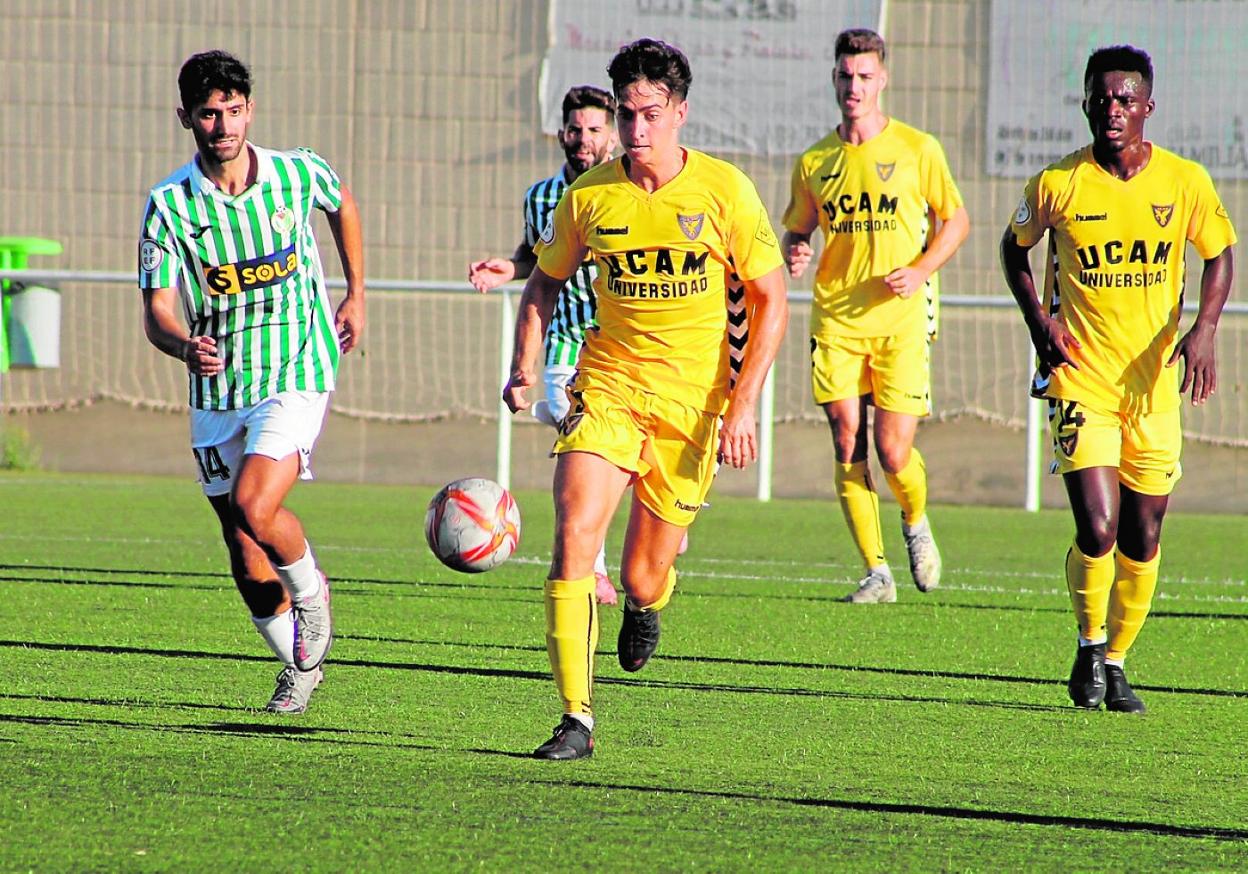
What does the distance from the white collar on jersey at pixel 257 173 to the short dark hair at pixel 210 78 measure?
0.21 metres

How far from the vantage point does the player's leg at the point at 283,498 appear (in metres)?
5.64

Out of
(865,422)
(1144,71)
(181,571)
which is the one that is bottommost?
(181,571)

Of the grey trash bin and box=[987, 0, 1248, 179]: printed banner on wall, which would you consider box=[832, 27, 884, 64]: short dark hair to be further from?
the grey trash bin

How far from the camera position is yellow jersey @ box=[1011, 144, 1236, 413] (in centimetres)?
609

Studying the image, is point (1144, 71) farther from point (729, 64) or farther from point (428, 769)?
point (729, 64)

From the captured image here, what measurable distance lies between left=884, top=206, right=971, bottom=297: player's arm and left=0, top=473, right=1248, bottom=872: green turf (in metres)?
1.37

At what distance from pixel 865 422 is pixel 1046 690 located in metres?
2.87

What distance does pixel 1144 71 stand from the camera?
5941mm

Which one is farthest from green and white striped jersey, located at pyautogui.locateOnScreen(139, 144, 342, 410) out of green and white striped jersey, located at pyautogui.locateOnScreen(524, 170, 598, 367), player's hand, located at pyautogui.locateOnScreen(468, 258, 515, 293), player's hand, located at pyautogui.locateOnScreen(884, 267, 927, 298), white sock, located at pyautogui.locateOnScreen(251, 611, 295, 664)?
player's hand, located at pyautogui.locateOnScreen(884, 267, 927, 298)

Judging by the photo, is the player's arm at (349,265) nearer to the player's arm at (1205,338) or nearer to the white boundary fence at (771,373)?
the player's arm at (1205,338)

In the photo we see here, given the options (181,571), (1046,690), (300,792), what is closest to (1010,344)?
(181,571)

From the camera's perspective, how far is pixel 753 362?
5.40m

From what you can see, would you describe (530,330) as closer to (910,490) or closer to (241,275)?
(241,275)

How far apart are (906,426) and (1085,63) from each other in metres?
8.19
